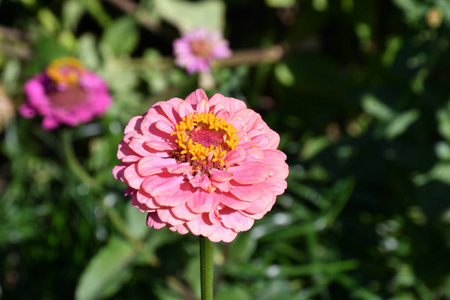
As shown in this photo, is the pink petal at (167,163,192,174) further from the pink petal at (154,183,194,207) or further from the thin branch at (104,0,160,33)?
the thin branch at (104,0,160,33)

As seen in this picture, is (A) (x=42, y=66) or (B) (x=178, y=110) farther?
(A) (x=42, y=66)

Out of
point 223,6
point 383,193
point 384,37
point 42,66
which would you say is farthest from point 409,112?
point 42,66

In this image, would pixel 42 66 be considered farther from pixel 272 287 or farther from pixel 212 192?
pixel 212 192

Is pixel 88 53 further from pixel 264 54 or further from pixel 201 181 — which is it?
pixel 201 181

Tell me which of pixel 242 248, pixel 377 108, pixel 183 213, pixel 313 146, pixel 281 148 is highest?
pixel 183 213

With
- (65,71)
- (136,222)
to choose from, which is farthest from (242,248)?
(65,71)
